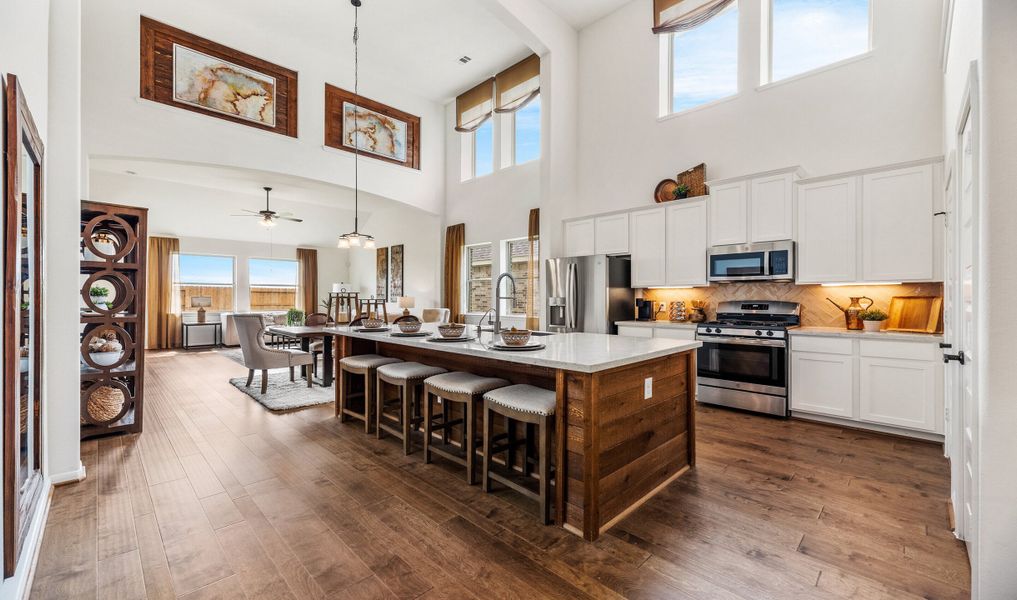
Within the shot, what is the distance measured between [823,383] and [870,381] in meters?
0.32

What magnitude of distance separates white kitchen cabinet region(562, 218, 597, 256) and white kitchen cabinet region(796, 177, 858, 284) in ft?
7.55

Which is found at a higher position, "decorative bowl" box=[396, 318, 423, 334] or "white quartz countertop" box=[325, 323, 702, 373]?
"decorative bowl" box=[396, 318, 423, 334]

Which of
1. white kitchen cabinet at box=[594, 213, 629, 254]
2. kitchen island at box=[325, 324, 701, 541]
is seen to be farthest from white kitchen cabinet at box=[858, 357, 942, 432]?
white kitchen cabinet at box=[594, 213, 629, 254]

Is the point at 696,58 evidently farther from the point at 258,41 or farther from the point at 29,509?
the point at 29,509

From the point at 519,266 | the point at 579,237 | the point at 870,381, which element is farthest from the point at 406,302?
the point at 870,381

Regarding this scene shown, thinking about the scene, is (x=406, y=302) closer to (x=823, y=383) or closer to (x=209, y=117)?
(x=209, y=117)

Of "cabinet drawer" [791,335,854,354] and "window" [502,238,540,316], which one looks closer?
"cabinet drawer" [791,335,854,354]

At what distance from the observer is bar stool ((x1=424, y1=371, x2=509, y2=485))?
98.6 inches

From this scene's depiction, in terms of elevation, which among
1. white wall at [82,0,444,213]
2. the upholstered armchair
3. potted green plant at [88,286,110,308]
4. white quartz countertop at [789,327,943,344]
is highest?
white wall at [82,0,444,213]

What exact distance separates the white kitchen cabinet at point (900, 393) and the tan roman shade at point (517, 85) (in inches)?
213

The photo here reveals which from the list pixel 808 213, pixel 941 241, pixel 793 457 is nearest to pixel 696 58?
pixel 808 213

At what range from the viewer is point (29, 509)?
6.08 feet

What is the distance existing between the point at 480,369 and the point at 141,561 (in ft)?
6.28

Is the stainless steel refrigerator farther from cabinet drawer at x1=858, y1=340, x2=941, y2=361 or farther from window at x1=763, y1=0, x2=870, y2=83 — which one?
window at x1=763, y1=0, x2=870, y2=83
